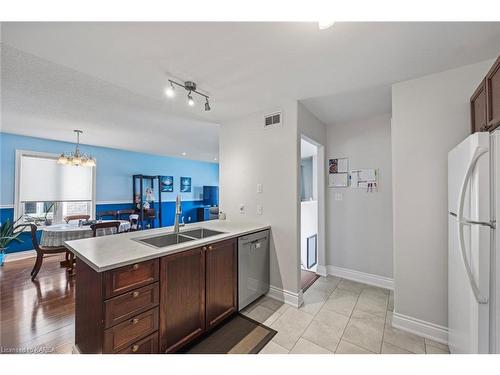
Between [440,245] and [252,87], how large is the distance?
234 cm

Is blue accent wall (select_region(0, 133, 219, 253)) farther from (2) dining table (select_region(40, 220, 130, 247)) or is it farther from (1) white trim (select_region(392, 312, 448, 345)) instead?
(1) white trim (select_region(392, 312, 448, 345))

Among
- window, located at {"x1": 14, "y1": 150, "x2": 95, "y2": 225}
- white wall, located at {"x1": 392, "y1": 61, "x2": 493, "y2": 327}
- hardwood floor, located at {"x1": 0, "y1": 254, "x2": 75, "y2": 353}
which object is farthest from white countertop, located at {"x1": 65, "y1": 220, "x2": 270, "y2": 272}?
window, located at {"x1": 14, "y1": 150, "x2": 95, "y2": 225}

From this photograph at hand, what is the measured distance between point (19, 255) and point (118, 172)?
8.49 feet

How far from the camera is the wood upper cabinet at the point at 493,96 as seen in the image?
3.98ft

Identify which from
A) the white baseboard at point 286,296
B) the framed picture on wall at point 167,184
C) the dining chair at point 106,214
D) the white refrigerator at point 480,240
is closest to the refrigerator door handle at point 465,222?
the white refrigerator at point 480,240

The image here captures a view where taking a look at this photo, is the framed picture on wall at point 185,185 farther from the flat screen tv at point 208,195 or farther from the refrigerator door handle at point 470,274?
the refrigerator door handle at point 470,274

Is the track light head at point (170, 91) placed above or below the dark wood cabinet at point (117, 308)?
above

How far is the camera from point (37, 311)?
7.25 ft

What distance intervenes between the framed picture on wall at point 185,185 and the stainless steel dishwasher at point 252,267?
5.63 m

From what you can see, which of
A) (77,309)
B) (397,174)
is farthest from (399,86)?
(77,309)

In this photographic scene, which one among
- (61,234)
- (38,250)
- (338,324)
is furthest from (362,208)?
(38,250)

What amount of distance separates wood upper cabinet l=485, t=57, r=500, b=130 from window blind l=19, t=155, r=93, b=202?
6806 millimetres

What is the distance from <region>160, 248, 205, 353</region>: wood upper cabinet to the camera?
1.46 meters

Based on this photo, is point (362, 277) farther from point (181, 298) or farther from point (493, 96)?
point (181, 298)
